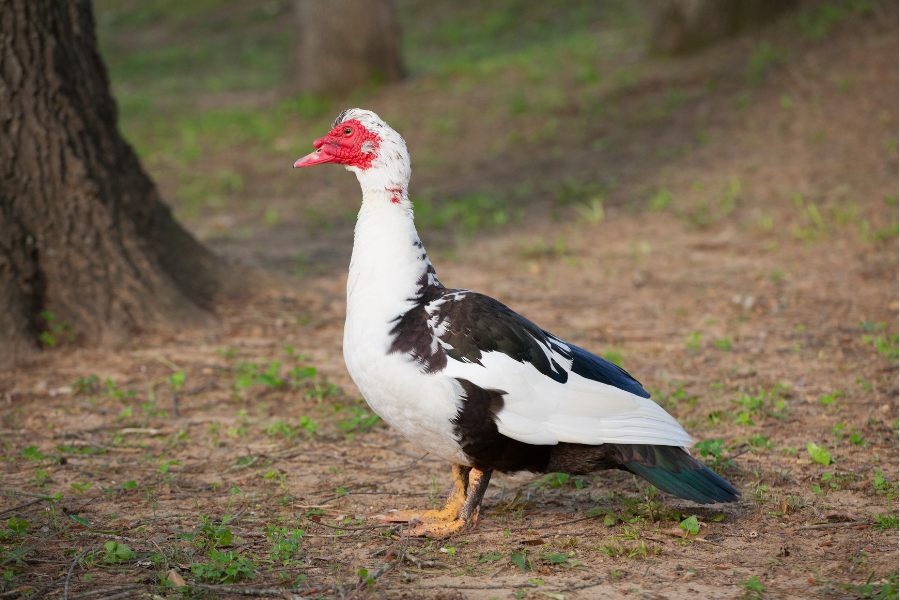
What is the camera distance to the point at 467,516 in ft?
10.4

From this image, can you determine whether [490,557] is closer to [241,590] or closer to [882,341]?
[241,590]

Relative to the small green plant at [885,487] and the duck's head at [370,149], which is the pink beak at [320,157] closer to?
the duck's head at [370,149]

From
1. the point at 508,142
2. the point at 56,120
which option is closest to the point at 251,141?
the point at 508,142

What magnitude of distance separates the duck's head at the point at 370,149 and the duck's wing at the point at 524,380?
494 millimetres

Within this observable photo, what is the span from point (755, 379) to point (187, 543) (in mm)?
3090

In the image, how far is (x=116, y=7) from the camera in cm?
2330

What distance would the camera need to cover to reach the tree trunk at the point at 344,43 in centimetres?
1168

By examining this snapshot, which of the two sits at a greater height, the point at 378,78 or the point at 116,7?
the point at 116,7

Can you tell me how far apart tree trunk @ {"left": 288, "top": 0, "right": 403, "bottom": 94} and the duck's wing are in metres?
Answer: 9.37

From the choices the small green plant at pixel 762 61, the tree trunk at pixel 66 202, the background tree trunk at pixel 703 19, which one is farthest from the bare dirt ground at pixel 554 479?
the background tree trunk at pixel 703 19

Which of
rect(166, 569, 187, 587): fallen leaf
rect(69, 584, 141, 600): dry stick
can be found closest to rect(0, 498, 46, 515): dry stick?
rect(69, 584, 141, 600): dry stick

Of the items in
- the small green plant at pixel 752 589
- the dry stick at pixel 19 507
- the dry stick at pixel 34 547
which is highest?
the dry stick at pixel 19 507

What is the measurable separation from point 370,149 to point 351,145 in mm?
76

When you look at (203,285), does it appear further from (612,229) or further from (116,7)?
(116,7)
